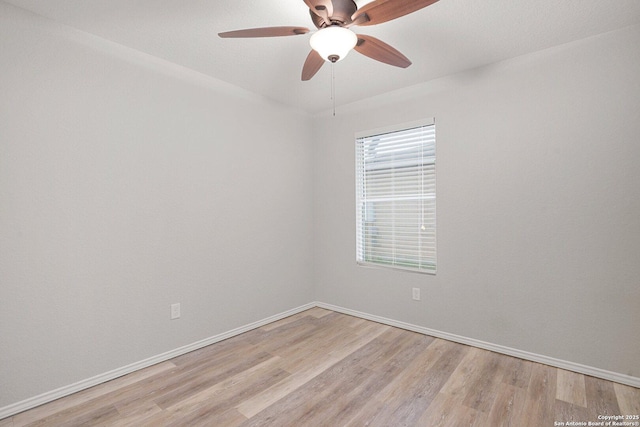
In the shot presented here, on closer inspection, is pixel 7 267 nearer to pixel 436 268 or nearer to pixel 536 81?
pixel 436 268

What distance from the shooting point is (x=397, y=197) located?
3.41 meters

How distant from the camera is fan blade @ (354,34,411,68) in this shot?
1.82m

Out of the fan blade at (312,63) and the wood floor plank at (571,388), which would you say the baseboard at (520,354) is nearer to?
the wood floor plank at (571,388)

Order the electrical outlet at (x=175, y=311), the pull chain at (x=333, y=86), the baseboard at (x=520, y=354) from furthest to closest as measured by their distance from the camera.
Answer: the pull chain at (x=333, y=86) → the electrical outlet at (x=175, y=311) → the baseboard at (x=520, y=354)

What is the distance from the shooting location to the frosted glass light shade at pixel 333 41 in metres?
1.67

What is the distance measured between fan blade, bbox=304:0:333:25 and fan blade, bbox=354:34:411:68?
215mm

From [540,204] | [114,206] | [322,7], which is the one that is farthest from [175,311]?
[540,204]

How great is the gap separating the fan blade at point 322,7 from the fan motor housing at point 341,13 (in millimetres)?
22

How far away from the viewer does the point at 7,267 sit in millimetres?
1934

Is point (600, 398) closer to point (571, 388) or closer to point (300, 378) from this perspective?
point (571, 388)

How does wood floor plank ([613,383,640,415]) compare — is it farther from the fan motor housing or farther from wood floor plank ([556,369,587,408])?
the fan motor housing

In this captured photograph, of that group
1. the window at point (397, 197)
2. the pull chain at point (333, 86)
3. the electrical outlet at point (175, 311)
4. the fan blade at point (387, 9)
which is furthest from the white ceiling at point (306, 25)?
the electrical outlet at point (175, 311)

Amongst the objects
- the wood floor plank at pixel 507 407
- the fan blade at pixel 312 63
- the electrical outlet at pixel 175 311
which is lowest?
the wood floor plank at pixel 507 407

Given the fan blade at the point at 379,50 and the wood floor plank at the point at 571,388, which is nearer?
the fan blade at the point at 379,50
